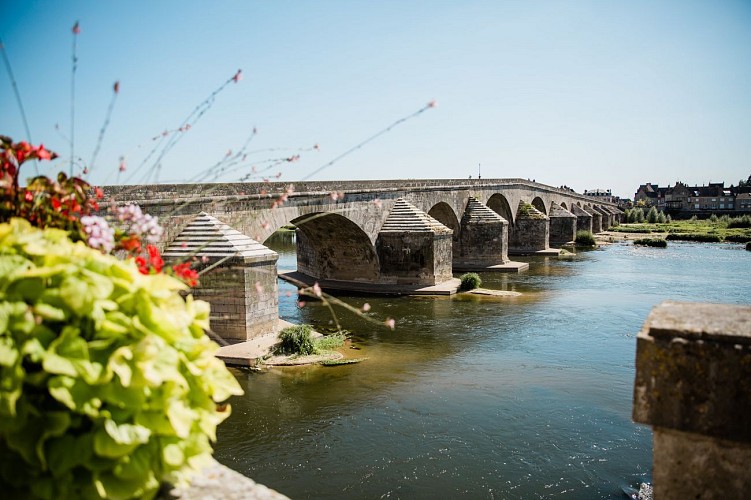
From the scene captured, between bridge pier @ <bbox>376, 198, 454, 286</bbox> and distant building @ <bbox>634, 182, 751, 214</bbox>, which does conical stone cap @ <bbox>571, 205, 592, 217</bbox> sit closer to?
bridge pier @ <bbox>376, 198, 454, 286</bbox>

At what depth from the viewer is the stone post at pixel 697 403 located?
6.67ft

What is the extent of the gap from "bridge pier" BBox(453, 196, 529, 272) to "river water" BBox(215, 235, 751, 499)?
1092 cm

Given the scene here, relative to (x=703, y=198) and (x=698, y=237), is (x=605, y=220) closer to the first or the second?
(x=698, y=237)

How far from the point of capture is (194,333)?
239 cm

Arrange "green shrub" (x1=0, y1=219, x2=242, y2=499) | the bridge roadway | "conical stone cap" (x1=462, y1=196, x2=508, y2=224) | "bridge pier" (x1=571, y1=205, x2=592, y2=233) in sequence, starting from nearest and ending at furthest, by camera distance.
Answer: "green shrub" (x1=0, y1=219, x2=242, y2=499), the bridge roadway, "conical stone cap" (x1=462, y1=196, x2=508, y2=224), "bridge pier" (x1=571, y1=205, x2=592, y2=233)

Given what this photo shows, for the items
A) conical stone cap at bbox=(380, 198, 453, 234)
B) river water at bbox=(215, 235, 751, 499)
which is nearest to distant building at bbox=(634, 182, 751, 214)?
conical stone cap at bbox=(380, 198, 453, 234)

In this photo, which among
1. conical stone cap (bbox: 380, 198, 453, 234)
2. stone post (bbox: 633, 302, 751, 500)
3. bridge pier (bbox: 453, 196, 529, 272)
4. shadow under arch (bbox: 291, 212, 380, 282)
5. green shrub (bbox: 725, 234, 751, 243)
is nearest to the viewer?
stone post (bbox: 633, 302, 751, 500)

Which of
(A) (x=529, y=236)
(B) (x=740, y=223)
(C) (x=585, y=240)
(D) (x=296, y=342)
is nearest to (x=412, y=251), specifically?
(D) (x=296, y=342)

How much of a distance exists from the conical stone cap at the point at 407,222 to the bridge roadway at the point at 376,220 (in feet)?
0.12

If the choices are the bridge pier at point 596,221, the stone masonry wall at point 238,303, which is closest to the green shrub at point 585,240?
the bridge pier at point 596,221

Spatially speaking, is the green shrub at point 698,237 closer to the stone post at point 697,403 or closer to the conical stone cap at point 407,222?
the conical stone cap at point 407,222

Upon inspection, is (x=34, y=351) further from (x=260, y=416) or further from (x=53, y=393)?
(x=260, y=416)

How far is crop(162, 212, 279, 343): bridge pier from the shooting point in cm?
1205

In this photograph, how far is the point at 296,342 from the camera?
473 inches
